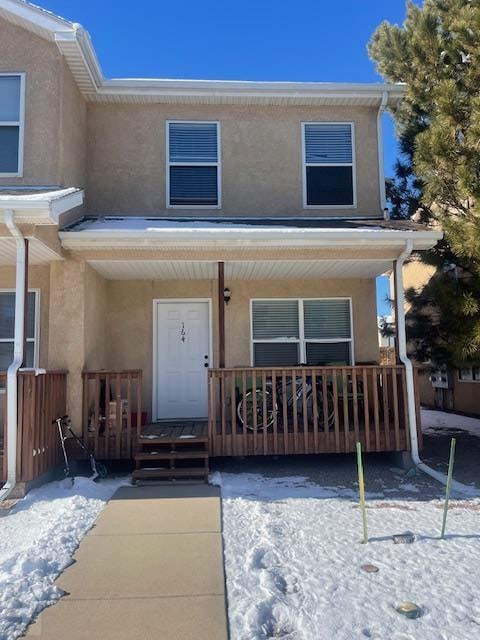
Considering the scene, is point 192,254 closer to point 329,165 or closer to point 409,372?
point 329,165

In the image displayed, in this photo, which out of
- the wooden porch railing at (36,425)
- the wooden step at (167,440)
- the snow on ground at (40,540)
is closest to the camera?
the snow on ground at (40,540)

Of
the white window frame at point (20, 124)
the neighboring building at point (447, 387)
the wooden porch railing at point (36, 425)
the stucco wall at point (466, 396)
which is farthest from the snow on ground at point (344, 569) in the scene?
the stucco wall at point (466, 396)

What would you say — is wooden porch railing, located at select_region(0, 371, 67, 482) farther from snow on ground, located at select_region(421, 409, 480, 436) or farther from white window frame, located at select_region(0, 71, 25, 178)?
snow on ground, located at select_region(421, 409, 480, 436)

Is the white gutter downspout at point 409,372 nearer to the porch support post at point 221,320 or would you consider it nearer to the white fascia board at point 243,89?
the porch support post at point 221,320

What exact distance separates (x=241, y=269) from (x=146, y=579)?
507 cm

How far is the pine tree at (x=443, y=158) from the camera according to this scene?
288 inches

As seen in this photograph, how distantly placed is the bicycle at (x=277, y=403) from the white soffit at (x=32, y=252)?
306 cm

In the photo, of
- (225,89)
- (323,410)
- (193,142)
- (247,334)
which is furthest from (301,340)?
(225,89)

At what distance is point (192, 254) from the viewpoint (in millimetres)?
7281

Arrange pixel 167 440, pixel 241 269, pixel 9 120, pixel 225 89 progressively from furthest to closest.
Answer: pixel 225 89
pixel 241 269
pixel 9 120
pixel 167 440

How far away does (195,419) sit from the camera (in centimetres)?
867

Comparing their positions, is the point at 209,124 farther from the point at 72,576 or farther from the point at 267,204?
the point at 72,576

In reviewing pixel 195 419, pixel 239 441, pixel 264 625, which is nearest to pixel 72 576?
pixel 264 625

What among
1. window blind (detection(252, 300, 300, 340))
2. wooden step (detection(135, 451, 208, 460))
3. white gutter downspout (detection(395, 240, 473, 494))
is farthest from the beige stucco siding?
wooden step (detection(135, 451, 208, 460))
